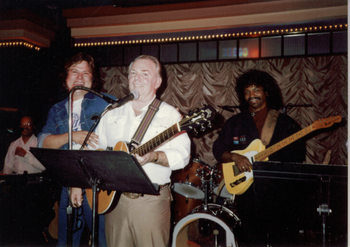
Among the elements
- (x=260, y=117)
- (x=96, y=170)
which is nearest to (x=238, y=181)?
(x=260, y=117)

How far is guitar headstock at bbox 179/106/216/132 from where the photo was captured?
2.14 metres

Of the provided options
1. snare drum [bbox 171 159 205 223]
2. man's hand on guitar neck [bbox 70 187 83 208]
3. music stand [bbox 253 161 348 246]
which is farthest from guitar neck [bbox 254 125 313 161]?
man's hand on guitar neck [bbox 70 187 83 208]

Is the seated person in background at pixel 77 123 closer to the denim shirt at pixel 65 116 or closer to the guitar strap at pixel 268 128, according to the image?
the denim shirt at pixel 65 116

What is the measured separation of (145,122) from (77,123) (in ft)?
2.98

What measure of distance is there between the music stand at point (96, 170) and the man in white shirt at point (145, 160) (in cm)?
25

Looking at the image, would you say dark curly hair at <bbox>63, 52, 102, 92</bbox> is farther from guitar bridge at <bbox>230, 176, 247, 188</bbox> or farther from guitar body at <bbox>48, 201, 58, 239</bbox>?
guitar body at <bbox>48, 201, 58, 239</bbox>

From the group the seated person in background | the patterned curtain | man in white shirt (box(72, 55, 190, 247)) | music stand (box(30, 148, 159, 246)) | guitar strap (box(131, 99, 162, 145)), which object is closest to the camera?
music stand (box(30, 148, 159, 246))

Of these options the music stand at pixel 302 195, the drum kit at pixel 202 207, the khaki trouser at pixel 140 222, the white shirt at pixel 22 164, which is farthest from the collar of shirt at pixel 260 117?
the white shirt at pixel 22 164

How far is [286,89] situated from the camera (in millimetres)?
6969

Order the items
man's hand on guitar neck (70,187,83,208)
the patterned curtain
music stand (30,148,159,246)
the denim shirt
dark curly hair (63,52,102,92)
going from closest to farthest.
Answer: music stand (30,148,159,246), man's hand on guitar neck (70,187,83,208), the denim shirt, dark curly hair (63,52,102,92), the patterned curtain

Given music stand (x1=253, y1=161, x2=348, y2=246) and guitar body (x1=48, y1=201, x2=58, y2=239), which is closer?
music stand (x1=253, y1=161, x2=348, y2=246)

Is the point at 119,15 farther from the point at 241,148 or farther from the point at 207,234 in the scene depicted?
the point at 207,234

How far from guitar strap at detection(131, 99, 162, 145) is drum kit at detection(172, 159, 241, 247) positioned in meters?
1.79

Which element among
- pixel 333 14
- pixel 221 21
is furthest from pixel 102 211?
pixel 333 14
